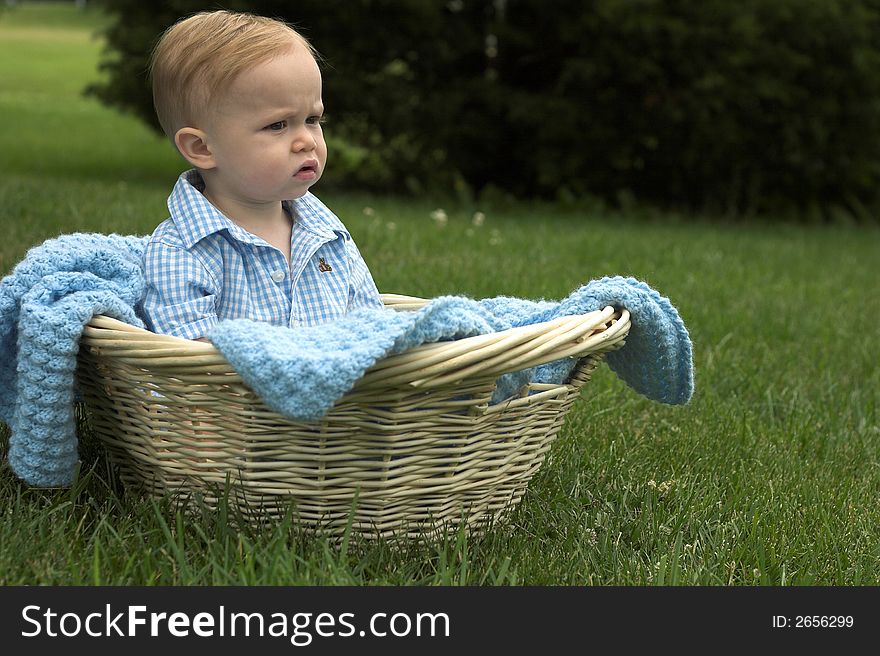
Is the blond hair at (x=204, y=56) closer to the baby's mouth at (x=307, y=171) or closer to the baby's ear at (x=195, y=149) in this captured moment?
the baby's ear at (x=195, y=149)

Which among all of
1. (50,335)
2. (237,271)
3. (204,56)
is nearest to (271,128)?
(204,56)

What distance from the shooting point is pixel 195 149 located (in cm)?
209

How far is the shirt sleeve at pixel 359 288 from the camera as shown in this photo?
90.9 inches

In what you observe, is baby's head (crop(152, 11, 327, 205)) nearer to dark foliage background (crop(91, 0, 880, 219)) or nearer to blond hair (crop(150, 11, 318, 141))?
blond hair (crop(150, 11, 318, 141))

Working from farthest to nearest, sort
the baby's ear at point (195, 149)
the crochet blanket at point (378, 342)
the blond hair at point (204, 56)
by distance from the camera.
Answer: the baby's ear at point (195, 149) < the blond hair at point (204, 56) < the crochet blanket at point (378, 342)

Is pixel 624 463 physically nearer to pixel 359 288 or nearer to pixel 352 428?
pixel 359 288

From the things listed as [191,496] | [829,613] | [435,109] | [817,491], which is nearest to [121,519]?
[191,496]

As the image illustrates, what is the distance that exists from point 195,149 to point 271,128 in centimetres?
17

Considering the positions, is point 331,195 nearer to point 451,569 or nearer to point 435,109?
point 435,109

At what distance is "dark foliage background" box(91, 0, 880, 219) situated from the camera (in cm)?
693

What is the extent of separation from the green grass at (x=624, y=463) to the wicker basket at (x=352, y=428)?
0.06m

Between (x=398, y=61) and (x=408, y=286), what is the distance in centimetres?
422

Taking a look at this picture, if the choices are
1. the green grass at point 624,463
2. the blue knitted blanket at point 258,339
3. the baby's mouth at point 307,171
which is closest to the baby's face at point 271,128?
the baby's mouth at point 307,171

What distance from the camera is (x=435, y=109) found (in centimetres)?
715
